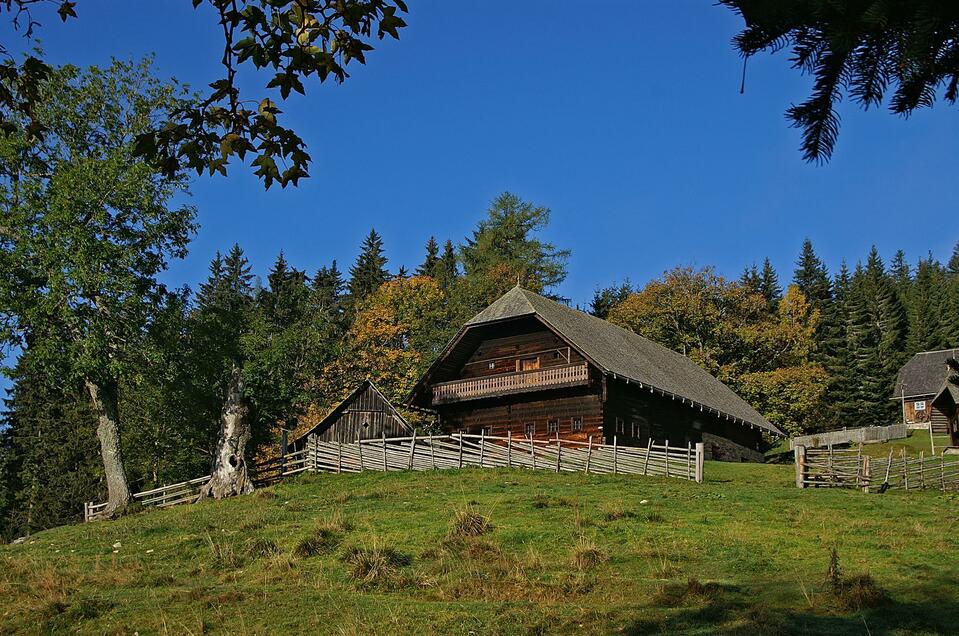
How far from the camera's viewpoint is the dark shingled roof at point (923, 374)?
236 feet

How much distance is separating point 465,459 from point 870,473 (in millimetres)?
14569

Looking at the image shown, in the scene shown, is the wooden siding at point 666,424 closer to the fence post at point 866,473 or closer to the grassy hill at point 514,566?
the fence post at point 866,473

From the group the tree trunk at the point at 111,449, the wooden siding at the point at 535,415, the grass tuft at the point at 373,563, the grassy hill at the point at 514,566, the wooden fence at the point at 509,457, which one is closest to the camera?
the grassy hill at the point at 514,566

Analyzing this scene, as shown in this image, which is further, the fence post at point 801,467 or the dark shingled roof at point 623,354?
the dark shingled roof at point 623,354

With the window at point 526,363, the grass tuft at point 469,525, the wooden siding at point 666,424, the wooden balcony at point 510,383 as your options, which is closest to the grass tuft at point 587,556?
the grass tuft at point 469,525

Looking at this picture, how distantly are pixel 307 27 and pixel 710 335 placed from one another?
63.9 metres

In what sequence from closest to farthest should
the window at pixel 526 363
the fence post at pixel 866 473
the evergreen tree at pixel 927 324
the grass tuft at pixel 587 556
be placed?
the grass tuft at pixel 587 556
the fence post at pixel 866 473
the window at pixel 526 363
the evergreen tree at pixel 927 324

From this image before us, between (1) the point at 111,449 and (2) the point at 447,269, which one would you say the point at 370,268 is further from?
(1) the point at 111,449

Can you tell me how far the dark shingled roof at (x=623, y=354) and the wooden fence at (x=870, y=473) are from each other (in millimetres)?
10467

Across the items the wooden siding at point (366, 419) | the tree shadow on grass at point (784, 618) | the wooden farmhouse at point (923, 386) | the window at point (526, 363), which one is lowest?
the tree shadow on grass at point (784, 618)

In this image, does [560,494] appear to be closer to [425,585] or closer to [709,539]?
[709,539]

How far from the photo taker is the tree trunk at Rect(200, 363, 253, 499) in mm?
32562

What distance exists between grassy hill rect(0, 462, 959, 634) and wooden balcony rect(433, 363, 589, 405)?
1243 cm

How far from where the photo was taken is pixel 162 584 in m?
16.9
